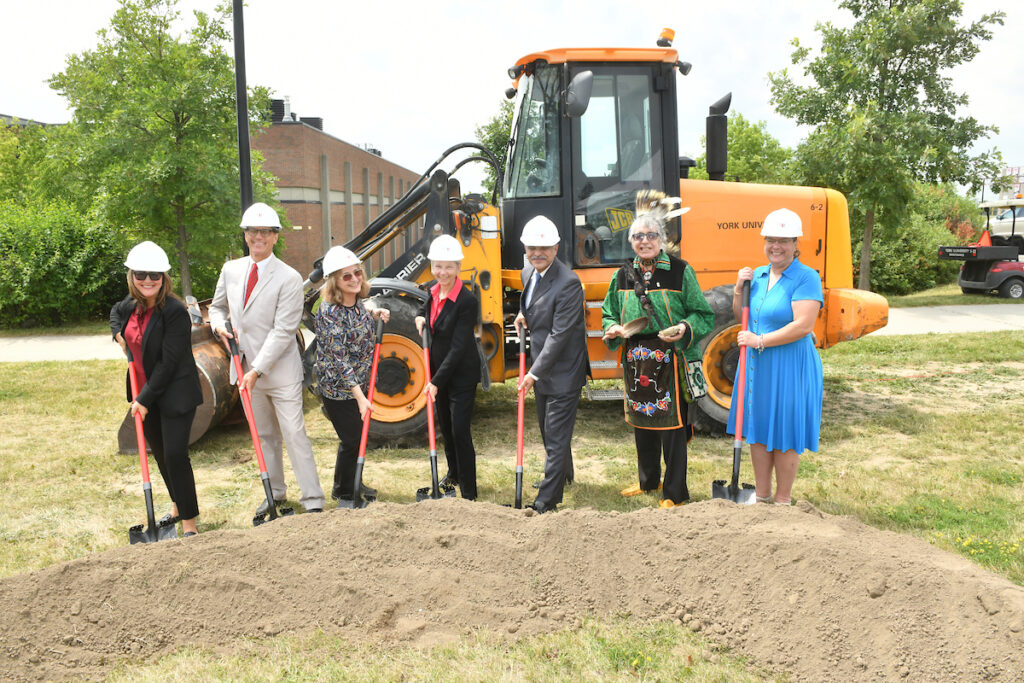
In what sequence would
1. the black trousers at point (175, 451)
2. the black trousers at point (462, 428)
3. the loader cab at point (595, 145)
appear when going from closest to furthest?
1. the black trousers at point (175, 451)
2. the black trousers at point (462, 428)
3. the loader cab at point (595, 145)

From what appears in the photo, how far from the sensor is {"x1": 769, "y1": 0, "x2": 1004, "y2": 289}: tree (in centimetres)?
1544

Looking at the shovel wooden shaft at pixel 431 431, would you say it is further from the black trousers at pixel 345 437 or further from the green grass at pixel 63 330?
the green grass at pixel 63 330

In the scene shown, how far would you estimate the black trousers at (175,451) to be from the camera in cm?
458

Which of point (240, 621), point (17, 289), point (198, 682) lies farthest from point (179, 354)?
point (17, 289)

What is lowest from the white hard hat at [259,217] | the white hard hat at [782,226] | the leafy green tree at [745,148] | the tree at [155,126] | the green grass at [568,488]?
the green grass at [568,488]

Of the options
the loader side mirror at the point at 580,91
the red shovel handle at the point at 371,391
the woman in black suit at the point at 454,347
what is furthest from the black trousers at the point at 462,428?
the loader side mirror at the point at 580,91

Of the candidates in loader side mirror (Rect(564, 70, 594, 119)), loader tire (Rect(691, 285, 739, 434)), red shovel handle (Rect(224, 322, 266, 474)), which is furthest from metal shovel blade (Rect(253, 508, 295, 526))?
loader tire (Rect(691, 285, 739, 434))

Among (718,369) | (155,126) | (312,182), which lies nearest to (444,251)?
(718,369)

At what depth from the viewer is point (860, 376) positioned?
32.2 ft

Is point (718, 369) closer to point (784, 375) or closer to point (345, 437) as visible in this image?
point (784, 375)

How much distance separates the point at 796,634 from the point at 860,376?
7216 mm

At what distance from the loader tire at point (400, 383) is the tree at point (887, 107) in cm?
1201

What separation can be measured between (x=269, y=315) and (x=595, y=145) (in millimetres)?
3251

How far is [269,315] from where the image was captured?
488 centimetres
